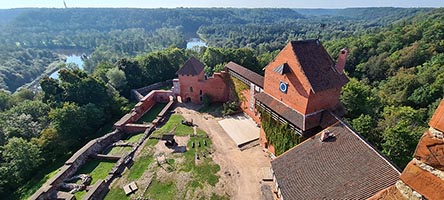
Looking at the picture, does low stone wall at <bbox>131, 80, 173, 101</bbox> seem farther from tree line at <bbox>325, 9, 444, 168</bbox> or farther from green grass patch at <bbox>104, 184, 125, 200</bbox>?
tree line at <bbox>325, 9, 444, 168</bbox>

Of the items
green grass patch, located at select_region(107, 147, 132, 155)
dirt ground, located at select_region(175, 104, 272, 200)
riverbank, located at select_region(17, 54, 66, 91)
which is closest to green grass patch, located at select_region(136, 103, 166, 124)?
green grass patch, located at select_region(107, 147, 132, 155)

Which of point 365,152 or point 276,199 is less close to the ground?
point 365,152

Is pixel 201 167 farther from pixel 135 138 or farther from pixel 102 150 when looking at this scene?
pixel 102 150

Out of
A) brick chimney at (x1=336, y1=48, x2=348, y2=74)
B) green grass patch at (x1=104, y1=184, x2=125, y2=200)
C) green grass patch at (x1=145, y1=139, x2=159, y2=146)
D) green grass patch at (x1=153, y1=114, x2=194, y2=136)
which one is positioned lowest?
green grass patch at (x1=104, y1=184, x2=125, y2=200)

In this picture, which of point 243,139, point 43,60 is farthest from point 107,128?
point 43,60

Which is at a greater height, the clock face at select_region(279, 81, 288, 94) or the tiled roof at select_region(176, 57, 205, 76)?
the clock face at select_region(279, 81, 288, 94)

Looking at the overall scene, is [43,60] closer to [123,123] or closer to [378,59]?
[123,123]

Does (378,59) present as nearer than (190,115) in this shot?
No
